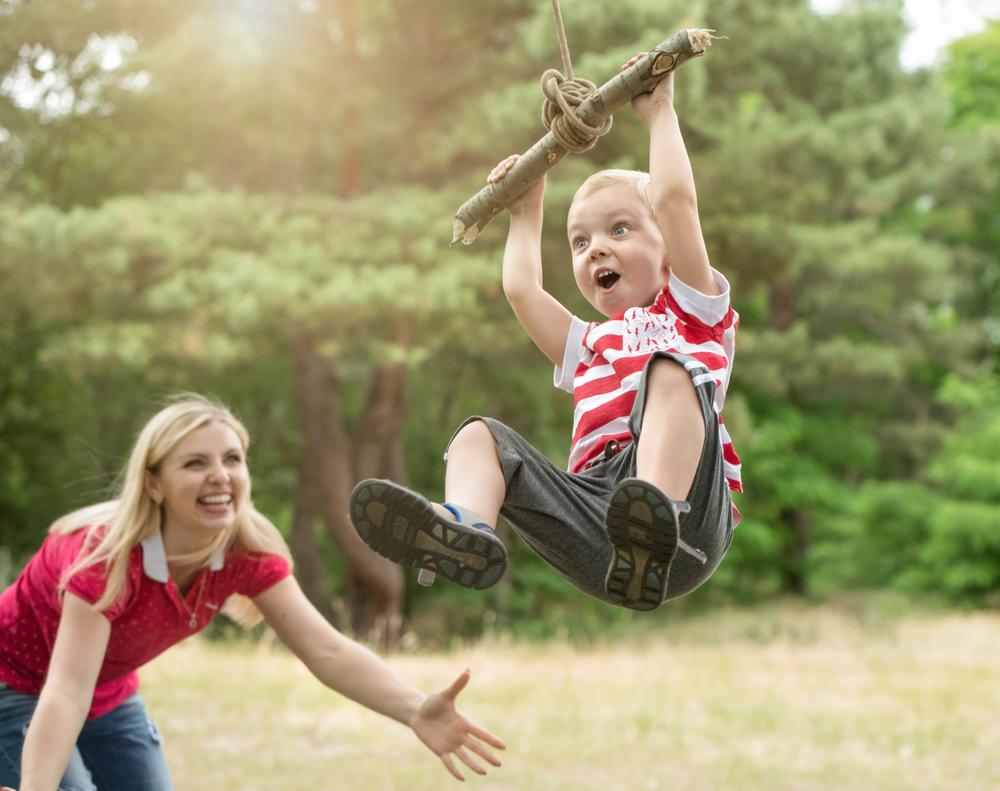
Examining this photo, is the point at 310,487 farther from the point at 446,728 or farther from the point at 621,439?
the point at 621,439

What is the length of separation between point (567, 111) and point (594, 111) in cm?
6

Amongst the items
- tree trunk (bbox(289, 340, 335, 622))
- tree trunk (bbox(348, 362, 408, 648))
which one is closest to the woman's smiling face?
tree trunk (bbox(289, 340, 335, 622))

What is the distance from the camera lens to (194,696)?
8.17 metres

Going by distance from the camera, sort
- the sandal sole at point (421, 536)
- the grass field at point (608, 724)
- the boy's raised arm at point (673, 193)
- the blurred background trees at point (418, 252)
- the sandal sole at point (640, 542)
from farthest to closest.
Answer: the blurred background trees at point (418, 252) → the grass field at point (608, 724) → the boy's raised arm at point (673, 193) → the sandal sole at point (421, 536) → the sandal sole at point (640, 542)

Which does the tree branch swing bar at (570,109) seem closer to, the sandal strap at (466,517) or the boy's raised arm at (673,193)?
the boy's raised arm at (673,193)

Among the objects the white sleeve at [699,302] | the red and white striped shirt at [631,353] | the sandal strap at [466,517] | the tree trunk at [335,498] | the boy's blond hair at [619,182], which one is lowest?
the sandal strap at [466,517]

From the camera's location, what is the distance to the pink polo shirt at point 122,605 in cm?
316

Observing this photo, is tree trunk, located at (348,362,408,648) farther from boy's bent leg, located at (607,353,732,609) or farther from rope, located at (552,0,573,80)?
boy's bent leg, located at (607,353,732,609)

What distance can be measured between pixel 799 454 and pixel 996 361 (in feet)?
16.1

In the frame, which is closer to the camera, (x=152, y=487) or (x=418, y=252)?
(x=152, y=487)

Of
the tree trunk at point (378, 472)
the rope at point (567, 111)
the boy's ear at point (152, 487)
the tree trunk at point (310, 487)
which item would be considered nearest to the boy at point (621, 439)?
the rope at point (567, 111)

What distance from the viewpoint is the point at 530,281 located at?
290 cm

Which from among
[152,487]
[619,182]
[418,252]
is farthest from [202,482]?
[418,252]

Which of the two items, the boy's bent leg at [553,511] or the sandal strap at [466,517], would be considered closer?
the sandal strap at [466,517]
